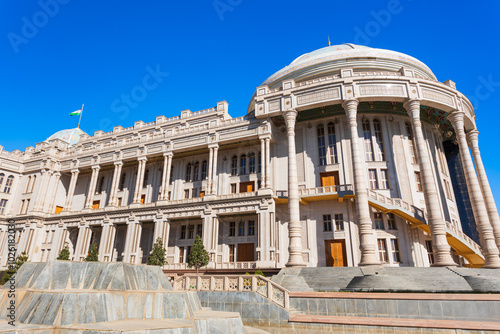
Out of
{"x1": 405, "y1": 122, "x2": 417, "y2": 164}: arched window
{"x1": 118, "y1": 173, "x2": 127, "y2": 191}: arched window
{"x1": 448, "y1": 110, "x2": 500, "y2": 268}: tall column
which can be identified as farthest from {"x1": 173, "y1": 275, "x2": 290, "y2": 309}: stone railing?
{"x1": 118, "y1": 173, "x2": 127, "y2": 191}: arched window

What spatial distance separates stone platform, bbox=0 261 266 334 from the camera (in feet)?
22.2

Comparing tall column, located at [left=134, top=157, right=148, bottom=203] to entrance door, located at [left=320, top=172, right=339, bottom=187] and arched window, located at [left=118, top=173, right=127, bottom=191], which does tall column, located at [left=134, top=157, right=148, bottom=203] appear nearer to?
arched window, located at [left=118, top=173, right=127, bottom=191]

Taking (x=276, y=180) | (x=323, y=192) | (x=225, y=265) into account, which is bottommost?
(x=225, y=265)

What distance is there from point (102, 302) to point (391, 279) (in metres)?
14.7

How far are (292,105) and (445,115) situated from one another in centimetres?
1503

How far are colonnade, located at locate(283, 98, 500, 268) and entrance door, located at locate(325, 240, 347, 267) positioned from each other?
8.70 feet

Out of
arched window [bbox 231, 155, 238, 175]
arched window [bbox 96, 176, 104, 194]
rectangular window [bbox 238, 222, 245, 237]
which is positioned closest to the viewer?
rectangular window [bbox 238, 222, 245, 237]

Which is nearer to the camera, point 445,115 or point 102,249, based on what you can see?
point 445,115

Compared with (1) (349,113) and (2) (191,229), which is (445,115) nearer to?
(1) (349,113)

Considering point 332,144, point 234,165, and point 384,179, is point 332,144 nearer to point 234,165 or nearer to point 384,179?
point 384,179

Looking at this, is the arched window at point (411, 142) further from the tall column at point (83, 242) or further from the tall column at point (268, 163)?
the tall column at point (83, 242)

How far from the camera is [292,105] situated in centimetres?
2762

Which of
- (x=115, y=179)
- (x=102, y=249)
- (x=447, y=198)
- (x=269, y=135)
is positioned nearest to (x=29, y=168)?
(x=115, y=179)

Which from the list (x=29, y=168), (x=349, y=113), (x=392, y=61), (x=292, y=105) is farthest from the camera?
(x=29, y=168)
